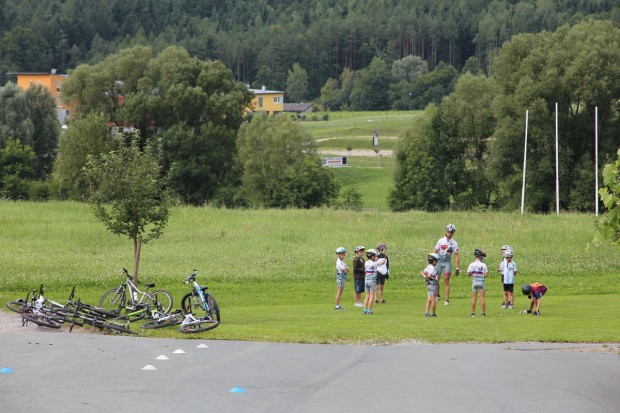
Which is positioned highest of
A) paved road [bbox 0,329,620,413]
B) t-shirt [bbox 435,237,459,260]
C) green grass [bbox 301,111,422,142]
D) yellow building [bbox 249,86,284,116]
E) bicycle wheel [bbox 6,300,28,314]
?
yellow building [bbox 249,86,284,116]

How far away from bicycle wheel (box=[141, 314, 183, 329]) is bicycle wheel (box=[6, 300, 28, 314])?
128 inches

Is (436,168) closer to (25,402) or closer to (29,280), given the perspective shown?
(29,280)

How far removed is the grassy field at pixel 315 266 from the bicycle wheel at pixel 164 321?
0.37 meters

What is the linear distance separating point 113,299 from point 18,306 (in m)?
2.87

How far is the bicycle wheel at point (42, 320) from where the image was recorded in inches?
996

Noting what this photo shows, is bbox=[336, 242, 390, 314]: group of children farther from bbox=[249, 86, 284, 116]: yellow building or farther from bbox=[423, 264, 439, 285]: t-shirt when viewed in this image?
bbox=[249, 86, 284, 116]: yellow building

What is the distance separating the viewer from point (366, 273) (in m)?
29.2

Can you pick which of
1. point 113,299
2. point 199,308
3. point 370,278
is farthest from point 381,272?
point 113,299

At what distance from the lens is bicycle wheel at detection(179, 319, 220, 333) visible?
2470 centimetres

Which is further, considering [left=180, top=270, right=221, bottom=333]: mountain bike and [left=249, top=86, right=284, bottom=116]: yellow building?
[left=249, top=86, right=284, bottom=116]: yellow building

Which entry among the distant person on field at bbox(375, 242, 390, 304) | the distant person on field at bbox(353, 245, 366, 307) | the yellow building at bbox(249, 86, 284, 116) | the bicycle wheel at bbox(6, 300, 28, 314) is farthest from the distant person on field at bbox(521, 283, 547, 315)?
the yellow building at bbox(249, 86, 284, 116)

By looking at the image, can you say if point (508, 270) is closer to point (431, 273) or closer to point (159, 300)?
point (431, 273)

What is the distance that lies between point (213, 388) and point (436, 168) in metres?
82.5

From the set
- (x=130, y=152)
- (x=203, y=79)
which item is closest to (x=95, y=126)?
(x=203, y=79)
